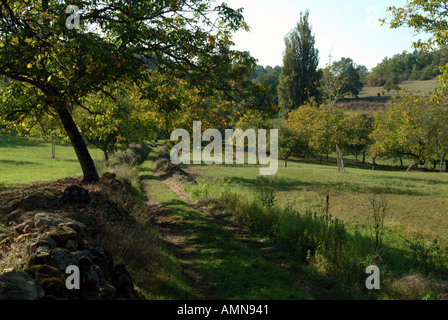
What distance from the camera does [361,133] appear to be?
2149 inches

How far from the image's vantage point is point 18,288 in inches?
147

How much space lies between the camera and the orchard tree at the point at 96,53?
844cm

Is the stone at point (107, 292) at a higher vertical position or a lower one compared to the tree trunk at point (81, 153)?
lower

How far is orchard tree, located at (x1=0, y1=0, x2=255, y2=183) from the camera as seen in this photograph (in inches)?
332

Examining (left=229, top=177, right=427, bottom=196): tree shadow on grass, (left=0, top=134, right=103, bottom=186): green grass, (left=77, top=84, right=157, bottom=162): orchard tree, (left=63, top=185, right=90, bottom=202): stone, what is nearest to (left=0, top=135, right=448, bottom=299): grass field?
(left=229, top=177, right=427, bottom=196): tree shadow on grass

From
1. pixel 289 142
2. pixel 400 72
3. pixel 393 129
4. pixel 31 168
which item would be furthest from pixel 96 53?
pixel 400 72

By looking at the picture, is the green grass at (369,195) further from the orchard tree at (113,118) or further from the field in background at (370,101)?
the field in background at (370,101)

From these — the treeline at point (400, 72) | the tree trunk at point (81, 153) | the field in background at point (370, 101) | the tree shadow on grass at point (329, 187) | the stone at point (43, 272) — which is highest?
the treeline at point (400, 72)

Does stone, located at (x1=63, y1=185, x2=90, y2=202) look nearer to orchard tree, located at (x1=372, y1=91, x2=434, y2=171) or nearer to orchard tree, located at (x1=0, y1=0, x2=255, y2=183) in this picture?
orchard tree, located at (x1=0, y1=0, x2=255, y2=183)

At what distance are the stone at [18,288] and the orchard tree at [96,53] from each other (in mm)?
5830

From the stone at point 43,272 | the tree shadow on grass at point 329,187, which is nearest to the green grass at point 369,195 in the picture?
the tree shadow on grass at point 329,187

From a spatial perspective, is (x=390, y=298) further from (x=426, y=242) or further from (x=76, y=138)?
(x=76, y=138)

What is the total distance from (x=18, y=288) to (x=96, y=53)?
677cm
